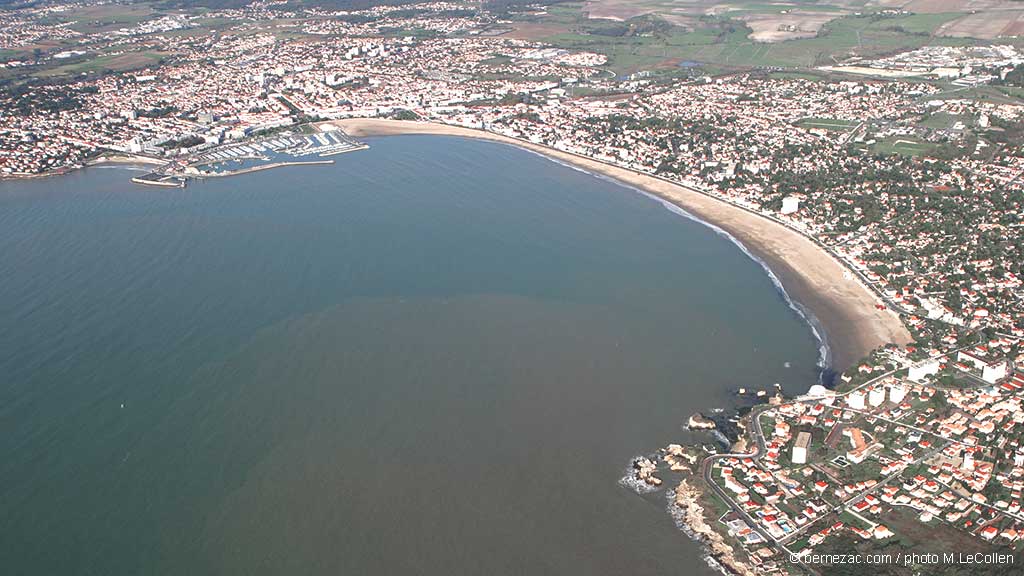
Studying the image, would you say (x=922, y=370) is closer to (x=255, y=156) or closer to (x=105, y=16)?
(x=255, y=156)

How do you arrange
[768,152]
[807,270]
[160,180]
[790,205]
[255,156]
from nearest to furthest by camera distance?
[807,270] < [790,205] < [160,180] < [768,152] < [255,156]

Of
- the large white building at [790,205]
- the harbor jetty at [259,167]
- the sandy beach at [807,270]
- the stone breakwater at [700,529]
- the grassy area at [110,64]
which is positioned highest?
the grassy area at [110,64]

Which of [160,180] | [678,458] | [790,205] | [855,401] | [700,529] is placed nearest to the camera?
[700,529]

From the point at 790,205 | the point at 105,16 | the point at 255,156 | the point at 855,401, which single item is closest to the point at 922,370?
the point at 855,401

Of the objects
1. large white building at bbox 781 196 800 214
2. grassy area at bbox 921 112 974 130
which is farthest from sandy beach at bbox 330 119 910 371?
grassy area at bbox 921 112 974 130

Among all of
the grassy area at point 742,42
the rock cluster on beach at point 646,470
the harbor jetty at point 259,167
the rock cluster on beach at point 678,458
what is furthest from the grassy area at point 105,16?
the rock cluster on beach at point 678,458

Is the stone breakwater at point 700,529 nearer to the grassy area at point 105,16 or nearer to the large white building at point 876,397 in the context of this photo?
the large white building at point 876,397

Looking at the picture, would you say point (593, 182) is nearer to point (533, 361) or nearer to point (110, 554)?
point (533, 361)

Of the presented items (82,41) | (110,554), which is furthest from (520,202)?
(82,41)
